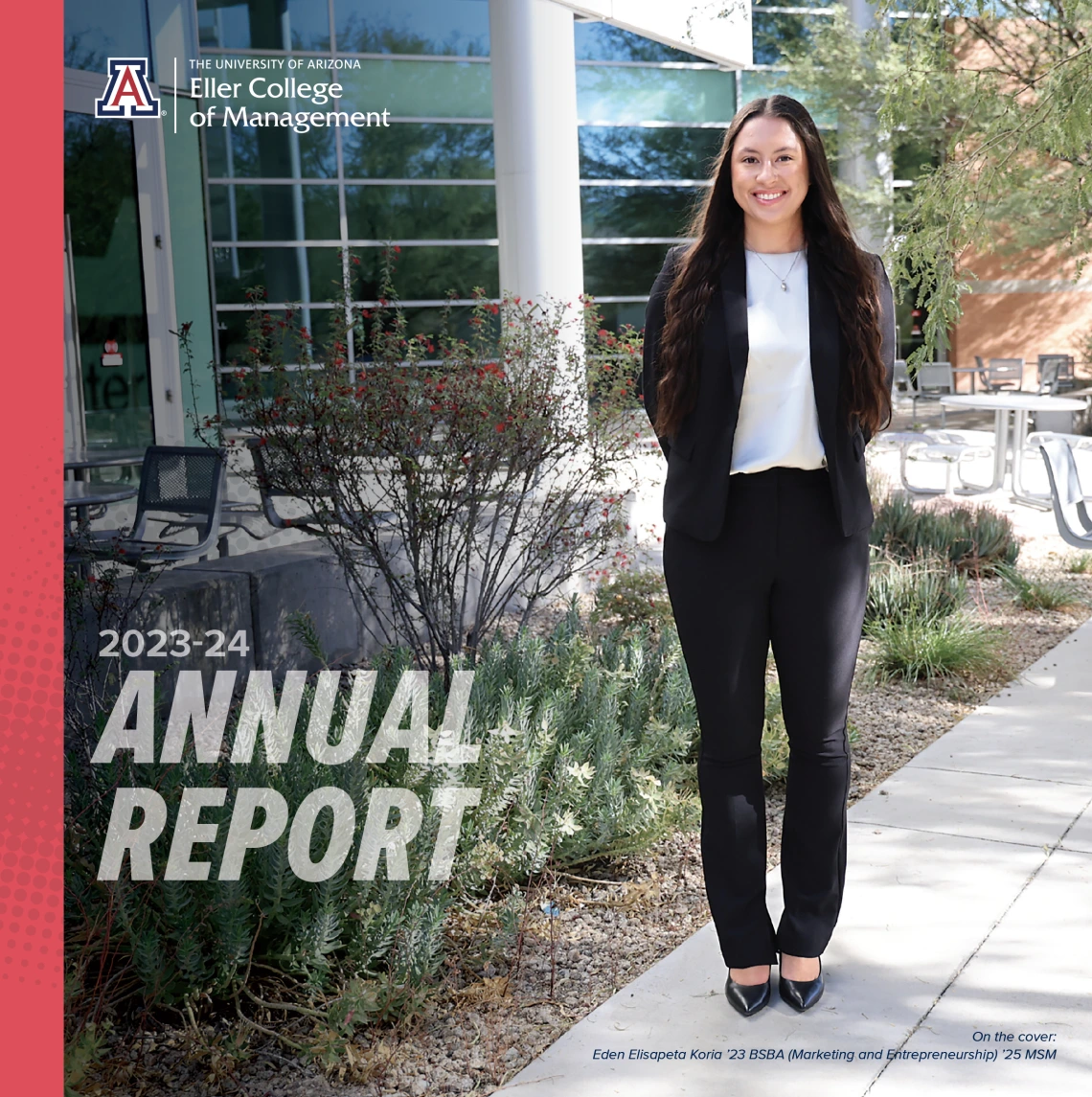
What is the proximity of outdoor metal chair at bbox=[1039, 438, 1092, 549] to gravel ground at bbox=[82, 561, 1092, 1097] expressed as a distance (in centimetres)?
329

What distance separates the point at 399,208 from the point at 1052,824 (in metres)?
16.4

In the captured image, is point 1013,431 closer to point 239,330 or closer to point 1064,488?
point 1064,488

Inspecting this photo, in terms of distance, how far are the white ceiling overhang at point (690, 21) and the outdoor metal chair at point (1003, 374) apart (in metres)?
15.1

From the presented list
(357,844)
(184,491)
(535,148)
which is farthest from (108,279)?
(357,844)

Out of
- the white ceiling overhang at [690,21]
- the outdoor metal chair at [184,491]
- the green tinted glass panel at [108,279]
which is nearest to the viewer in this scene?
the outdoor metal chair at [184,491]

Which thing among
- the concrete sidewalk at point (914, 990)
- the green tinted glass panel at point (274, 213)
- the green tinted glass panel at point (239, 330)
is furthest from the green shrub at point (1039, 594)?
the green tinted glass panel at point (274, 213)

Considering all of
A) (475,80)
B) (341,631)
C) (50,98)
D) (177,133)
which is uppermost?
(475,80)

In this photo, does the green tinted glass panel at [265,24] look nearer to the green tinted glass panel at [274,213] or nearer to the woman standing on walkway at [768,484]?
the green tinted glass panel at [274,213]

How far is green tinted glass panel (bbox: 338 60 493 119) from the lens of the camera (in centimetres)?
1794

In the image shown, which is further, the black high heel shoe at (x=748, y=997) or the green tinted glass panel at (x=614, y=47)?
the green tinted glass panel at (x=614, y=47)

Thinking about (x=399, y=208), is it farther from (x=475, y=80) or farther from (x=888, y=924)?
(x=888, y=924)

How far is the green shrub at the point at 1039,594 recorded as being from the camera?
726cm

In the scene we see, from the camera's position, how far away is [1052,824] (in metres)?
4.04

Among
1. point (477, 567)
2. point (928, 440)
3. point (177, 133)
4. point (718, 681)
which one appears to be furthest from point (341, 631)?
point (928, 440)
